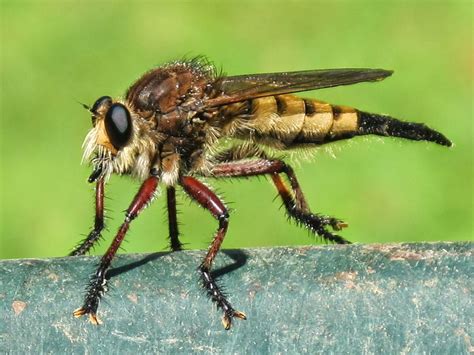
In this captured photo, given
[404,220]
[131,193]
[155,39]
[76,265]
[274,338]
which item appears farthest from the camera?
[155,39]

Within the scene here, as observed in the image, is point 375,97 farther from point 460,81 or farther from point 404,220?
point 404,220

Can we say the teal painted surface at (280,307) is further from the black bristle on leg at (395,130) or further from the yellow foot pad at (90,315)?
the black bristle on leg at (395,130)

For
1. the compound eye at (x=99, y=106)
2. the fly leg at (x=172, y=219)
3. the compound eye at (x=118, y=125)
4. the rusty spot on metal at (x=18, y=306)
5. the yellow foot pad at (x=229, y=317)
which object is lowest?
the rusty spot on metal at (x=18, y=306)

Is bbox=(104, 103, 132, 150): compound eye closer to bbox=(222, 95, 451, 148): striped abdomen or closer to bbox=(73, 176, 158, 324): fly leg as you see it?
bbox=(73, 176, 158, 324): fly leg

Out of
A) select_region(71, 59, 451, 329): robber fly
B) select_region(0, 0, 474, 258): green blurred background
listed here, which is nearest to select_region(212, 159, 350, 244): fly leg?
select_region(71, 59, 451, 329): robber fly

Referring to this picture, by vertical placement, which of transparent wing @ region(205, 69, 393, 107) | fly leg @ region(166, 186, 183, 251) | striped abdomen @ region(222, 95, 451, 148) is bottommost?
fly leg @ region(166, 186, 183, 251)

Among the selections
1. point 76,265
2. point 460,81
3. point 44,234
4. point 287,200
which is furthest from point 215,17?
point 76,265

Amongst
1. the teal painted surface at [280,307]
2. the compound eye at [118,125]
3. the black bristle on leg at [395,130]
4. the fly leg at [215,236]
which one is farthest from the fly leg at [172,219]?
the teal painted surface at [280,307]
